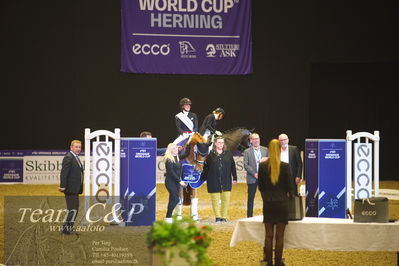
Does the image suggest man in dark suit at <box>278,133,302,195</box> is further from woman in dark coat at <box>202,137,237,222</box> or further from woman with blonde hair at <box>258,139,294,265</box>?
woman with blonde hair at <box>258,139,294,265</box>

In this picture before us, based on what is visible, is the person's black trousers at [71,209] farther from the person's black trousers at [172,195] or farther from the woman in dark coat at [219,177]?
the woman in dark coat at [219,177]

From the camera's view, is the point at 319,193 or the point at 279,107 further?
the point at 279,107

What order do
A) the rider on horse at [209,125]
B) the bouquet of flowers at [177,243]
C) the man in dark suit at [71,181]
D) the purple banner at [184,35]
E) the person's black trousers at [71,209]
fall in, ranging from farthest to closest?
the purple banner at [184,35] < the rider on horse at [209,125] < the man in dark suit at [71,181] < the person's black trousers at [71,209] < the bouquet of flowers at [177,243]

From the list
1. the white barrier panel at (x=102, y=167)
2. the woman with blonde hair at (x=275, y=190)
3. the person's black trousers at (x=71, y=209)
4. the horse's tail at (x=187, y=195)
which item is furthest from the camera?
the horse's tail at (x=187, y=195)

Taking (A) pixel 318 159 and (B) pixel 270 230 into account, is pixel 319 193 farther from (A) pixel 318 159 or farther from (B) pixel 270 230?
(B) pixel 270 230

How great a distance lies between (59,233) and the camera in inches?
375

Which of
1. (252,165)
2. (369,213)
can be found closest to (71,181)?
(252,165)

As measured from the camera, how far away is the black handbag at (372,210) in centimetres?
779

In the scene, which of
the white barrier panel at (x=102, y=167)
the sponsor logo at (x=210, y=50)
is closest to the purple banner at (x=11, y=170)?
the sponsor logo at (x=210, y=50)

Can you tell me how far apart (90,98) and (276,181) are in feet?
45.9

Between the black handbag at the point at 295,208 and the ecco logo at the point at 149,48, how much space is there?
43.0ft

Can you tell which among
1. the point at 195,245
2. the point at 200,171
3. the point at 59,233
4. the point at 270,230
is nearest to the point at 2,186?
the point at 200,171

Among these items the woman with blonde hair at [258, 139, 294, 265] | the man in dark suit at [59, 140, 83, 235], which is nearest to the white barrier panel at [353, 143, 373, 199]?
the woman with blonde hair at [258, 139, 294, 265]

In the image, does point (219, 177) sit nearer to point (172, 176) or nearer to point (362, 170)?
point (172, 176)
